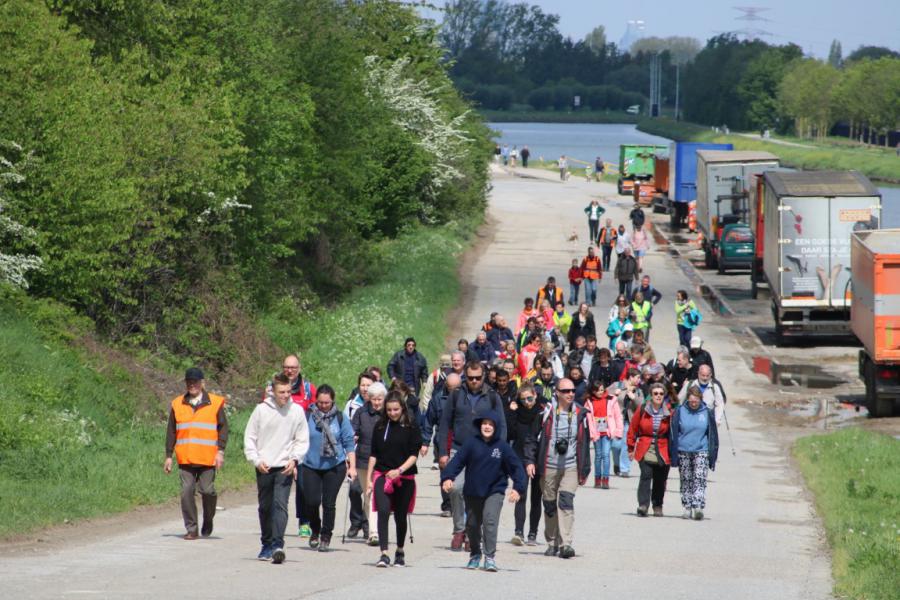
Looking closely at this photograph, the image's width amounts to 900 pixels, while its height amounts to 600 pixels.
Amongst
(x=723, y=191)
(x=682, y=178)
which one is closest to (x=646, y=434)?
(x=723, y=191)

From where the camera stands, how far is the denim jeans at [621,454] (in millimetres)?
20641

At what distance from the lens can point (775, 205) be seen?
36062mm

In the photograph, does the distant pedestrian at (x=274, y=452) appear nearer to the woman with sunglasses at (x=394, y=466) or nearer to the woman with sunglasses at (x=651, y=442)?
the woman with sunglasses at (x=394, y=466)

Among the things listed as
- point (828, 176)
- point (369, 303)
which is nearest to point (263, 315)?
point (369, 303)

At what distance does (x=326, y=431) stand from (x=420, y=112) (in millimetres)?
36620

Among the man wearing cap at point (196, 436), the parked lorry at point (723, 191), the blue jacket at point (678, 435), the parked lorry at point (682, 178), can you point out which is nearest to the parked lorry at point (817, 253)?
the parked lorry at point (723, 191)

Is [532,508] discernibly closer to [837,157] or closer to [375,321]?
[375,321]

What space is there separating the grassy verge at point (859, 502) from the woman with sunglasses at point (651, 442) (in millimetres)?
1982

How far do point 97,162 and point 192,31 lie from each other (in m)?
7.62

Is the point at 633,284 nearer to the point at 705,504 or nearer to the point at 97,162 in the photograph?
the point at 97,162

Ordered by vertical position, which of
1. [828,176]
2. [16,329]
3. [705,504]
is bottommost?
[705,504]

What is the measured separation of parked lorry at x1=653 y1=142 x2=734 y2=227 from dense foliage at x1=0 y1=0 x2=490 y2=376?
875 inches

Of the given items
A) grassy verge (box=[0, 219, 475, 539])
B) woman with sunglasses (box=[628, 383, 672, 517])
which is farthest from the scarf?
woman with sunglasses (box=[628, 383, 672, 517])

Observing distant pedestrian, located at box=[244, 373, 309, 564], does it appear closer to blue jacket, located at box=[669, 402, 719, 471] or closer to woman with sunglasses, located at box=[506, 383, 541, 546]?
woman with sunglasses, located at box=[506, 383, 541, 546]
